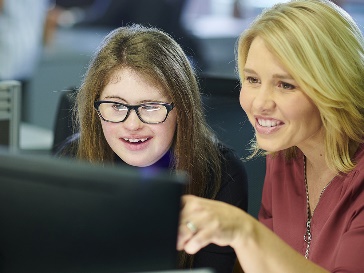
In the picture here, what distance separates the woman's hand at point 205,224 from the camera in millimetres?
1185

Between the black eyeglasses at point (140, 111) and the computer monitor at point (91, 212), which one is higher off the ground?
the black eyeglasses at point (140, 111)

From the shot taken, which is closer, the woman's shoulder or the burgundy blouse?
the burgundy blouse

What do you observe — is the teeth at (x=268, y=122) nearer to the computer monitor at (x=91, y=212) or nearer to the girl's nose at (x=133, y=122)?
the girl's nose at (x=133, y=122)

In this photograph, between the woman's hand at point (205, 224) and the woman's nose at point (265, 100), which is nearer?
the woman's hand at point (205, 224)

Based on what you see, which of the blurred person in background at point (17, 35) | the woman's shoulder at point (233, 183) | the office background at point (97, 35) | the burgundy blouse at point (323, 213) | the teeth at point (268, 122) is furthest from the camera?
the office background at point (97, 35)

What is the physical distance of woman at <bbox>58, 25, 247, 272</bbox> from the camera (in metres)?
1.75

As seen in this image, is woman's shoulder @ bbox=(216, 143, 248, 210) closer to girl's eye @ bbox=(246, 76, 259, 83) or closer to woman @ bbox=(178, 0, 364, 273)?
woman @ bbox=(178, 0, 364, 273)

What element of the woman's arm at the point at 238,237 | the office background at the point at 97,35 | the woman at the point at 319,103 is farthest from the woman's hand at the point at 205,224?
the office background at the point at 97,35

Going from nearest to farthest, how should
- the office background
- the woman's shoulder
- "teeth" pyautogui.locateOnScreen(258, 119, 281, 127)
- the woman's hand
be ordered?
the woman's hand → "teeth" pyautogui.locateOnScreen(258, 119, 281, 127) → the woman's shoulder → the office background

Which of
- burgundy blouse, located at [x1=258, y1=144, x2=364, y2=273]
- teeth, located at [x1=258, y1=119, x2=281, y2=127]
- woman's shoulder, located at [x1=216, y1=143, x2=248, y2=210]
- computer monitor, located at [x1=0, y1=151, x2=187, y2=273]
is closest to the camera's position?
computer monitor, located at [x1=0, y1=151, x2=187, y2=273]

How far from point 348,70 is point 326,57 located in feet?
0.19

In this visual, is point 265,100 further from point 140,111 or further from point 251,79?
point 140,111

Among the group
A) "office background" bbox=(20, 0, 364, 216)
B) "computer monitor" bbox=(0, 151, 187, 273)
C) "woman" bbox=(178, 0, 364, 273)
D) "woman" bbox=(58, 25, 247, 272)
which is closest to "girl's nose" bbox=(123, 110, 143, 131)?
"woman" bbox=(58, 25, 247, 272)

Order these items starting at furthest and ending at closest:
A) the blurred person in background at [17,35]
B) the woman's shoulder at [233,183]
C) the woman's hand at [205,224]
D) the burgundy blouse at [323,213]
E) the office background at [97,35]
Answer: the office background at [97,35], the blurred person in background at [17,35], the woman's shoulder at [233,183], the burgundy blouse at [323,213], the woman's hand at [205,224]
